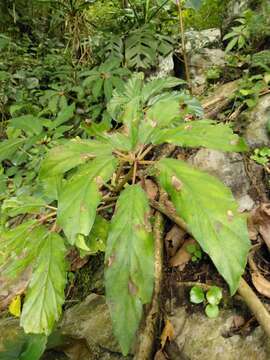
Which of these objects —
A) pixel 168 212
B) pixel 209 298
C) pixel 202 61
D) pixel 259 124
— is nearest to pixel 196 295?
pixel 209 298

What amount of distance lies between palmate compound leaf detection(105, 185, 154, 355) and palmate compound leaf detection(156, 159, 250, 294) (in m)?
0.09

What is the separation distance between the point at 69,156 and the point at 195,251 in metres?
0.67

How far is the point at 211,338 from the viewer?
42.8 inches

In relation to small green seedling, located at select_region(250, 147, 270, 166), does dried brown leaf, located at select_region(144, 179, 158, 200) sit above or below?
below

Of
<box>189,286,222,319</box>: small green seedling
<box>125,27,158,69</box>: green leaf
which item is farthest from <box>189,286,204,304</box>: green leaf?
<box>125,27,158,69</box>: green leaf

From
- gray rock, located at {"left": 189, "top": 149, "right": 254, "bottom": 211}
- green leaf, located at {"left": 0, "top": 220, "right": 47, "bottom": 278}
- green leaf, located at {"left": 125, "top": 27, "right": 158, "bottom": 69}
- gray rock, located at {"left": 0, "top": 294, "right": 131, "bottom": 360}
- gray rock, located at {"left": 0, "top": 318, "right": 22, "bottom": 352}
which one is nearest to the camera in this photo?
green leaf, located at {"left": 0, "top": 220, "right": 47, "bottom": 278}

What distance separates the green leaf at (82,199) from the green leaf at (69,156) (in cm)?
4

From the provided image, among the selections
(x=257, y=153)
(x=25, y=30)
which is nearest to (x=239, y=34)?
(x=257, y=153)

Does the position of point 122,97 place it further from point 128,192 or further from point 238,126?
point 128,192

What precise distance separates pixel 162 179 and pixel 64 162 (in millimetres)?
262

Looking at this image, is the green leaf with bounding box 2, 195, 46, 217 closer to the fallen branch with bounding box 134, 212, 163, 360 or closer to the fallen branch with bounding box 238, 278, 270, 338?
the fallen branch with bounding box 134, 212, 163, 360

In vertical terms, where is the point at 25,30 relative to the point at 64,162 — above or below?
above

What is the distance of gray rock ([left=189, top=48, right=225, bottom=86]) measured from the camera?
298cm

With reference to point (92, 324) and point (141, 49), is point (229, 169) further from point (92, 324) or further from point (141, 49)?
point (141, 49)
